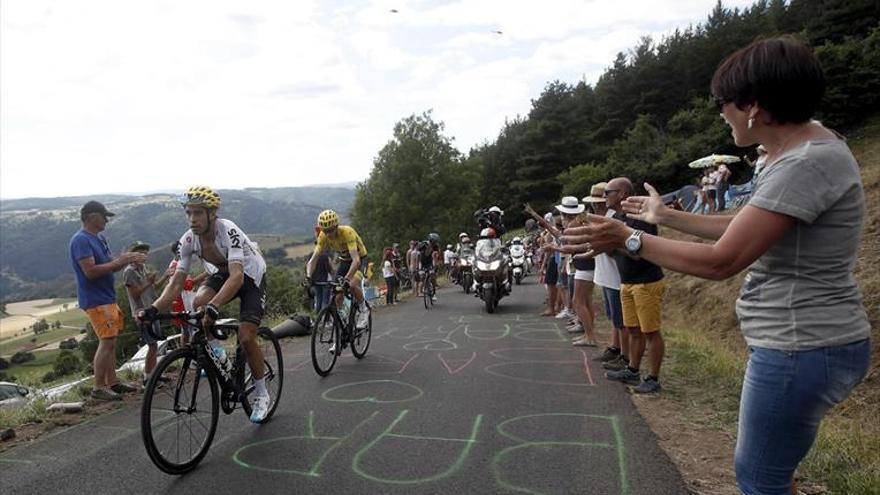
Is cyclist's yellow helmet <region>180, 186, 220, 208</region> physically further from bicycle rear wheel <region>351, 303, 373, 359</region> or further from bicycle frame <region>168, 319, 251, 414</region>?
bicycle rear wheel <region>351, 303, 373, 359</region>

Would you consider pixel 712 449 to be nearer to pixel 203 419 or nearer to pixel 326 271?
pixel 203 419

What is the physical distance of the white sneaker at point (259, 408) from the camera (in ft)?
15.8

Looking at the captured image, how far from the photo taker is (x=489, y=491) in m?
3.46

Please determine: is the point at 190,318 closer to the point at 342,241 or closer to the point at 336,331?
the point at 336,331

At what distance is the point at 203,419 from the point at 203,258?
4.64ft

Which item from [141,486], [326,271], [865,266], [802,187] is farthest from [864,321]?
[326,271]

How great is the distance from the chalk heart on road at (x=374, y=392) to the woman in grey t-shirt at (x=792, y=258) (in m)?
4.12

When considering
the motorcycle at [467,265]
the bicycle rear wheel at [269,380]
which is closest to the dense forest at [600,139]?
the motorcycle at [467,265]

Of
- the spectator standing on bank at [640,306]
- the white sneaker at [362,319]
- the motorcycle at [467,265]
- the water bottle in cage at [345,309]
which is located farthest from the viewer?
the motorcycle at [467,265]

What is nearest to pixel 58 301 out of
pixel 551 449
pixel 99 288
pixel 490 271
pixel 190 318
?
pixel 490 271

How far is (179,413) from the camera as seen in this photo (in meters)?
4.09

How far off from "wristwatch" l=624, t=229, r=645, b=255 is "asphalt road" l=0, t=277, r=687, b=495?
2042 mm

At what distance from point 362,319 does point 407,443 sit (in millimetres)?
3688

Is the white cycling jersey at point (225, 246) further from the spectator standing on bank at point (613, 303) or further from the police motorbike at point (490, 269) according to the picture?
the police motorbike at point (490, 269)
